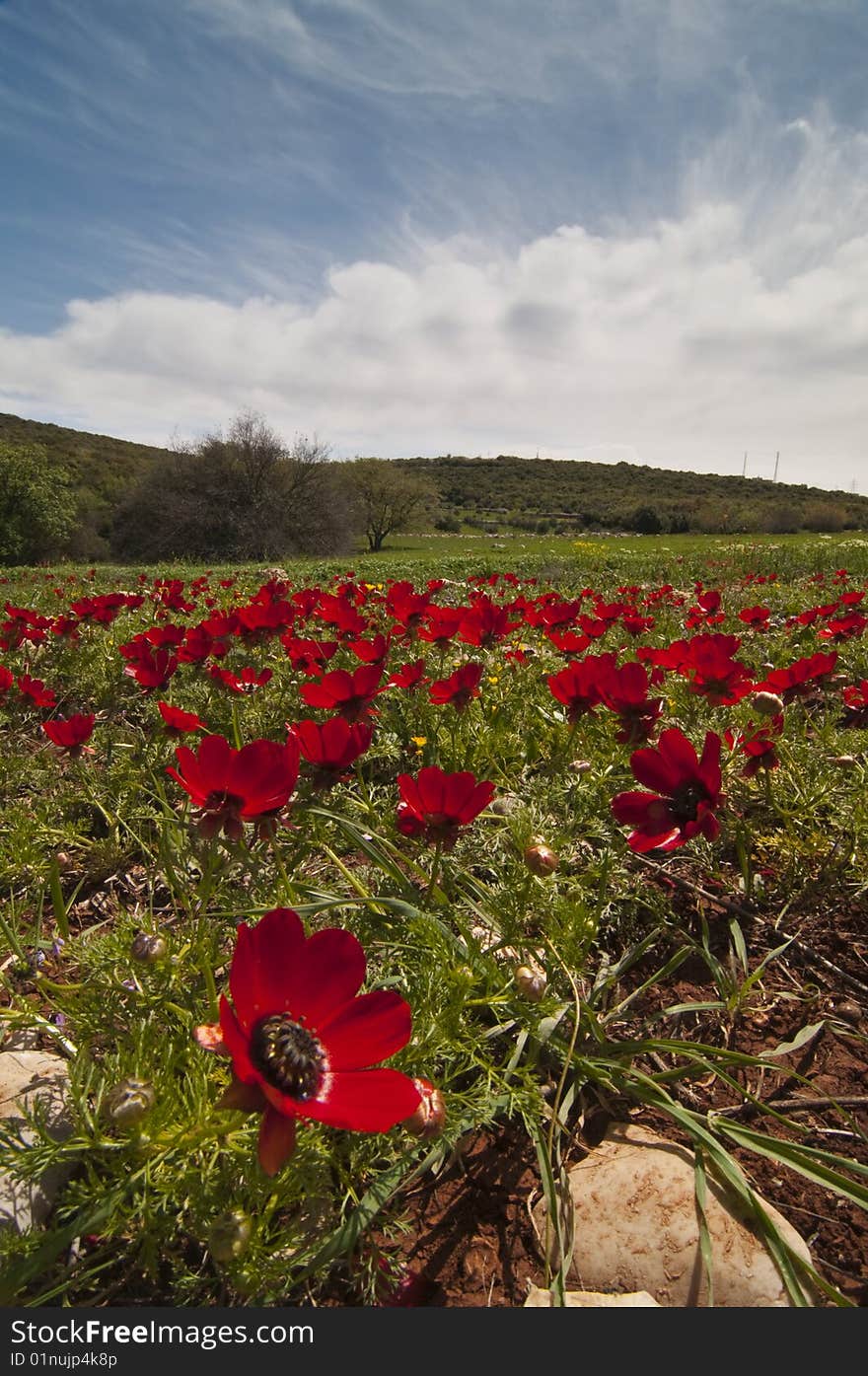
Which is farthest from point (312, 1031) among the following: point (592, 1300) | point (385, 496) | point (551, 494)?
point (551, 494)

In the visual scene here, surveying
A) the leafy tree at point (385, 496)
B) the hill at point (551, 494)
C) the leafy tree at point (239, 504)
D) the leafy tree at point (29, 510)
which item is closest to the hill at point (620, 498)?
the hill at point (551, 494)

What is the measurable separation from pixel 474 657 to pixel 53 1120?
2771mm

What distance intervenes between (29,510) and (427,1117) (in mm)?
41672

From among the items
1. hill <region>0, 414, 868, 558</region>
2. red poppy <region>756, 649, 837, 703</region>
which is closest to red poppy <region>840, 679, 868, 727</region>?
red poppy <region>756, 649, 837, 703</region>

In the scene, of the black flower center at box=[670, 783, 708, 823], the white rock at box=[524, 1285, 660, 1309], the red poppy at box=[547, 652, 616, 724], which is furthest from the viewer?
the red poppy at box=[547, 652, 616, 724]

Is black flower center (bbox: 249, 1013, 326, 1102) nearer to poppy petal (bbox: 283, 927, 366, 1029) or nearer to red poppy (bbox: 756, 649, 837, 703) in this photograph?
poppy petal (bbox: 283, 927, 366, 1029)

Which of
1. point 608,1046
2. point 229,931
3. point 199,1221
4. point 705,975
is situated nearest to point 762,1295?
point 608,1046

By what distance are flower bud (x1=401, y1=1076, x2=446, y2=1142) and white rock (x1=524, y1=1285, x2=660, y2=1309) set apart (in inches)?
10.4

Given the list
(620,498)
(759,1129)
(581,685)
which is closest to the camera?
(759,1129)

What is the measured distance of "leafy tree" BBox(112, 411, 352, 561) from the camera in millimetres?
29594

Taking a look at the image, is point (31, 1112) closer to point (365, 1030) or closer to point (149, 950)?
point (149, 950)

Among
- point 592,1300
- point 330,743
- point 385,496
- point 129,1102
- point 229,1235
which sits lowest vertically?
point 592,1300

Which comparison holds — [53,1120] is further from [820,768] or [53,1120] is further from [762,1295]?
[820,768]

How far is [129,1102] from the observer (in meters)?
0.87
